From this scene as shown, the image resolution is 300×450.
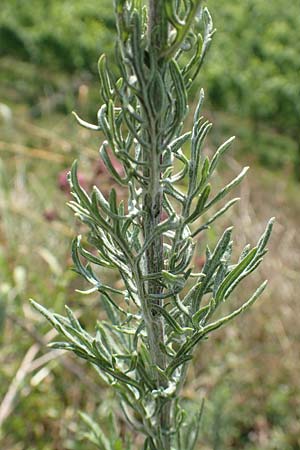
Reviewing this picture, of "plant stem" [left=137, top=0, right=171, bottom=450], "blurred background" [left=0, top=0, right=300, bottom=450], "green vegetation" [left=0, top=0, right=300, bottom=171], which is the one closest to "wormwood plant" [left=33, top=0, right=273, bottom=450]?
"plant stem" [left=137, top=0, right=171, bottom=450]

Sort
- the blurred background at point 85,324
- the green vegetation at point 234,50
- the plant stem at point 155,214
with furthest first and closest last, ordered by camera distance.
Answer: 1. the green vegetation at point 234,50
2. the blurred background at point 85,324
3. the plant stem at point 155,214

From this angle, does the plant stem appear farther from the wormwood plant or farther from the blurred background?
the blurred background

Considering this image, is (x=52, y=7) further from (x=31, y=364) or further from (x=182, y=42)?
(x=182, y=42)

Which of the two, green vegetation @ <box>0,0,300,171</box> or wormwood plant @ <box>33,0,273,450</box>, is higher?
green vegetation @ <box>0,0,300,171</box>

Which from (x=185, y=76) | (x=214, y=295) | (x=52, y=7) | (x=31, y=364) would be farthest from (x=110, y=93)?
(x=52, y=7)

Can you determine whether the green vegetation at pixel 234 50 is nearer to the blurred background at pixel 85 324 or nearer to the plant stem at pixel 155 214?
the blurred background at pixel 85 324

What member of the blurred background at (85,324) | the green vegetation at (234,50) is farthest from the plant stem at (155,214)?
the green vegetation at (234,50)

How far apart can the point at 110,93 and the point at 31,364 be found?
782 mm

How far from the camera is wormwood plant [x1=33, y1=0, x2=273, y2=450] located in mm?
324

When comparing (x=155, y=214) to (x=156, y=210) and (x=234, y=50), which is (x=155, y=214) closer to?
(x=156, y=210)

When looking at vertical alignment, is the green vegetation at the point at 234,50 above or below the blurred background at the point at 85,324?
above

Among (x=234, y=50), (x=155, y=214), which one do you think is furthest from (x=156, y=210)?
(x=234, y=50)

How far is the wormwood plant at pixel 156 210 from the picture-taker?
12.8 inches

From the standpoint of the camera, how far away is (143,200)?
38 centimetres
